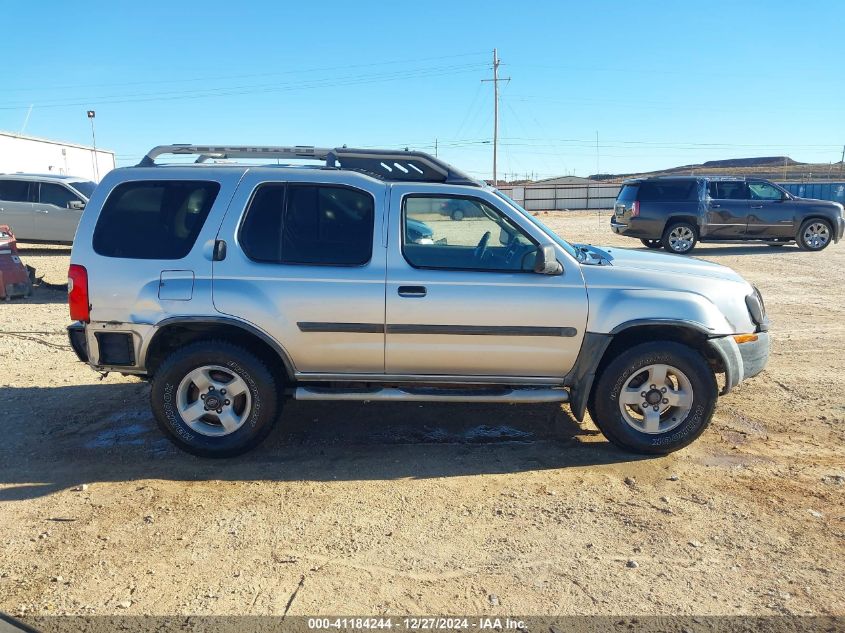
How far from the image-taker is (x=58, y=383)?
6.12m

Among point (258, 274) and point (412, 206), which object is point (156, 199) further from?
point (412, 206)

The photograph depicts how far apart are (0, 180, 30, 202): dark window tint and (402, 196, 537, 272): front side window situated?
14350mm

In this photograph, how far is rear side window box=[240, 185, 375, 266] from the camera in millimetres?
4367

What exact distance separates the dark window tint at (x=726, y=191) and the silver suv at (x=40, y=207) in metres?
15.8

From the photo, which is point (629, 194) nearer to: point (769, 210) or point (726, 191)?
point (726, 191)

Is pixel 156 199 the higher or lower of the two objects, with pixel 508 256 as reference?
higher

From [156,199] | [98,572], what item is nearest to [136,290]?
[156,199]

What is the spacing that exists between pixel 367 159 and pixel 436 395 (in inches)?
70.8

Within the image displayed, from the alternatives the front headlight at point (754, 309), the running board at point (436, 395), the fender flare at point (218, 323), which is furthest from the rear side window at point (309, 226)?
the front headlight at point (754, 309)

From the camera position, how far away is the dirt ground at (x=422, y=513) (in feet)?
9.76

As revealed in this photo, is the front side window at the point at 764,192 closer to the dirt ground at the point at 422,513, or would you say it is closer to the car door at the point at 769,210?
the car door at the point at 769,210

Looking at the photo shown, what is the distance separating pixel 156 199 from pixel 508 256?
2.51 metres

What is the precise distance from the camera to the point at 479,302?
14.0ft

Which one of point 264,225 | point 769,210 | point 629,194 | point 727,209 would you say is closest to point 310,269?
point 264,225
